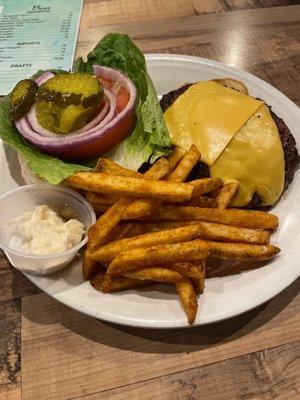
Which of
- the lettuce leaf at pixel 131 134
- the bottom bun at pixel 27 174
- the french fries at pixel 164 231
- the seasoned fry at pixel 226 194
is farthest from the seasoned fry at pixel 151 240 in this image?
the bottom bun at pixel 27 174

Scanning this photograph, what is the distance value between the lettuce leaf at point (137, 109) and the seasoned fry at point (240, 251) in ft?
1.74

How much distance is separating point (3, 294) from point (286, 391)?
100cm

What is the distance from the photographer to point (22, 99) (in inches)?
69.3

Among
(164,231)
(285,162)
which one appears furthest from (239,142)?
(164,231)

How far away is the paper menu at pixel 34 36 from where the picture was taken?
8.42ft

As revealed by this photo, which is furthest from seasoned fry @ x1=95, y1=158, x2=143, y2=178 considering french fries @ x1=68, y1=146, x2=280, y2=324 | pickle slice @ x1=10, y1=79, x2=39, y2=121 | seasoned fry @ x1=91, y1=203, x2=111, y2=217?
pickle slice @ x1=10, y1=79, x2=39, y2=121

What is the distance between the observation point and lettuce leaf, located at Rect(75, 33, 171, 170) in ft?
5.91

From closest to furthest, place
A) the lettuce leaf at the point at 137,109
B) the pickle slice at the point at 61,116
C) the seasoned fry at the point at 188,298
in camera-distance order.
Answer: the seasoned fry at the point at 188,298, the pickle slice at the point at 61,116, the lettuce leaf at the point at 137,109

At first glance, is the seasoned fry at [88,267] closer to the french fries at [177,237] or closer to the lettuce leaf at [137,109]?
the french fries at [177,237]

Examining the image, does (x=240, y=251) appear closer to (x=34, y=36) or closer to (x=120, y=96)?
(x=120, y=96)

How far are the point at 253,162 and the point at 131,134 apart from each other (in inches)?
21.3

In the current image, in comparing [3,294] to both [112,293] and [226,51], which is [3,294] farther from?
[226,51]

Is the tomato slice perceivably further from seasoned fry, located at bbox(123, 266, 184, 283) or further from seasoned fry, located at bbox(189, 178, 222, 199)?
seasoned fry, located at bbox(123, 266, 184, 283)

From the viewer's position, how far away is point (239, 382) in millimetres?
1367
